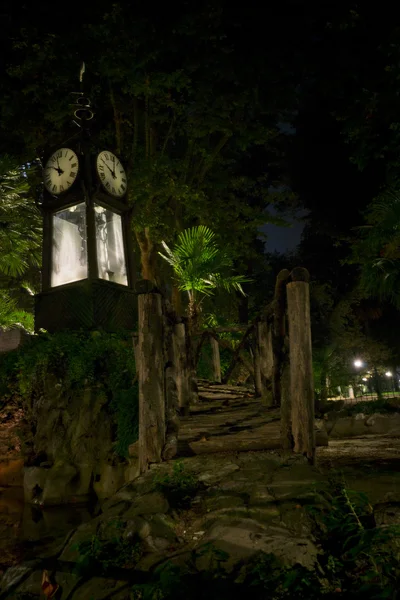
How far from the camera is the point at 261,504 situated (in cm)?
373

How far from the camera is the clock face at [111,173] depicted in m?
11.7

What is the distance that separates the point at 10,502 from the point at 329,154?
1837cm

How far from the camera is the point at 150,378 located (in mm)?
5809

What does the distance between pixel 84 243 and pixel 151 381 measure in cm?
634

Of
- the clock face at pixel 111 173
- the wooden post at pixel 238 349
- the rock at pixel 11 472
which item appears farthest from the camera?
the clock face at pixel 111 173

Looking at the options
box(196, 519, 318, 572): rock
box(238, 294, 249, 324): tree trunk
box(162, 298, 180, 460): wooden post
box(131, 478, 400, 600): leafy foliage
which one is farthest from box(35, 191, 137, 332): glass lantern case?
box(238, 294, 249, 324): tree trunk

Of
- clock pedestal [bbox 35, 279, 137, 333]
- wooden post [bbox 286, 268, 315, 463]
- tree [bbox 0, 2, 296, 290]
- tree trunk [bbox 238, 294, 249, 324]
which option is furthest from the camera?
tree trunk [bbox 238, 294, 249, 324]

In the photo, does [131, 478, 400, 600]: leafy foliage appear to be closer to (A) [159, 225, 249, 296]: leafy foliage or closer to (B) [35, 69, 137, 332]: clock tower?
(B) [35, 69, 137, 332]: clock tower

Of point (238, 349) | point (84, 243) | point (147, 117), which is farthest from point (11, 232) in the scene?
point (238, 349)

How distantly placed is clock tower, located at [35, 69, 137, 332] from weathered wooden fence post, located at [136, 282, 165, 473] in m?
5.26

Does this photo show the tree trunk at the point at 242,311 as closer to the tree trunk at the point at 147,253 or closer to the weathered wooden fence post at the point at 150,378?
the tree trunk at the point at 147,253

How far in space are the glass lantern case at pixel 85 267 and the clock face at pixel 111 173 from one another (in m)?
0.37

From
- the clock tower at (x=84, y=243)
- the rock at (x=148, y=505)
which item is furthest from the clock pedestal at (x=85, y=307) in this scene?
the rock at (x=148, y=505)

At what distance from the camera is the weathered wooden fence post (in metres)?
5.62
